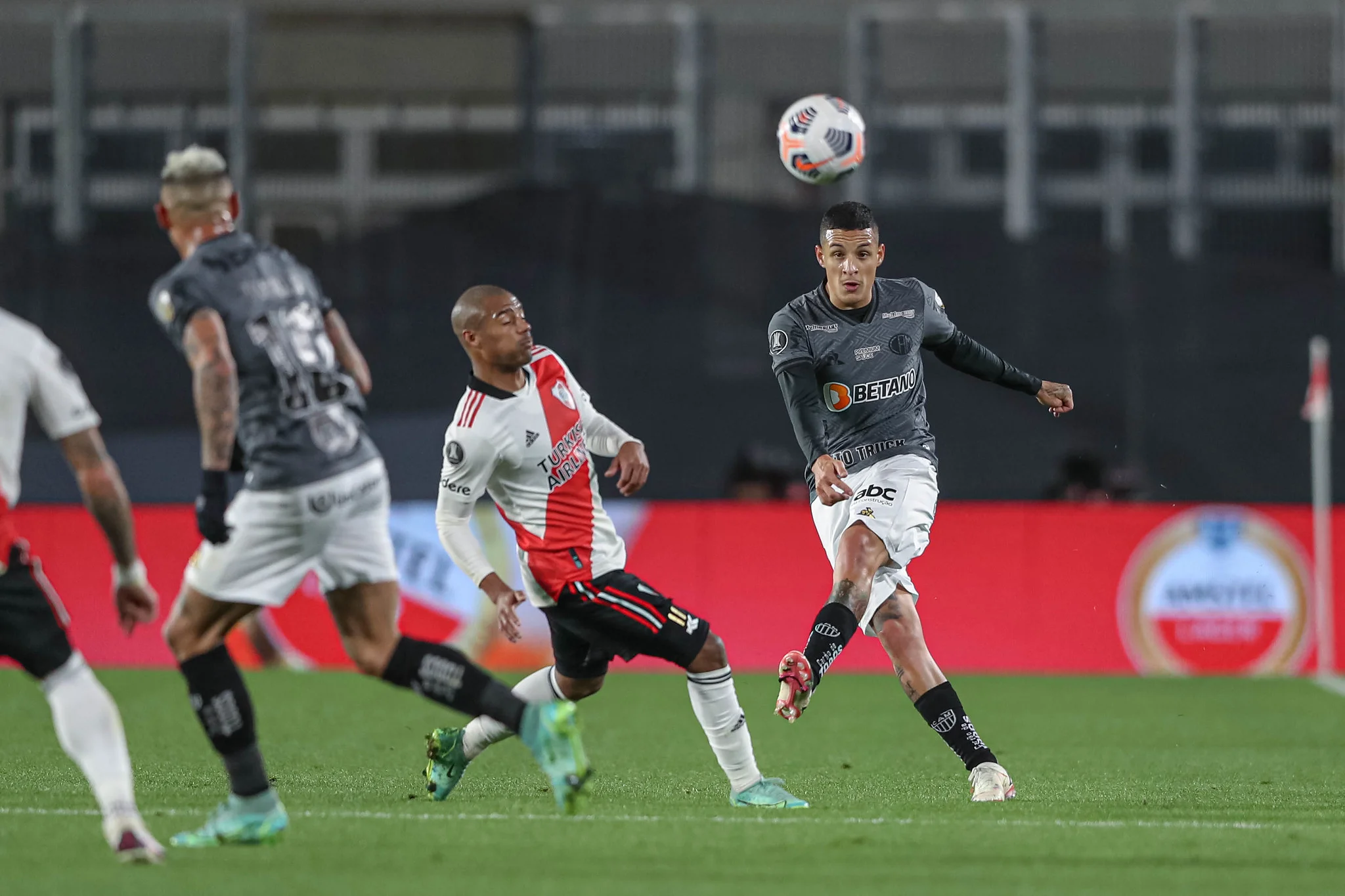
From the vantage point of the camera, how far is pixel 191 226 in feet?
18.9

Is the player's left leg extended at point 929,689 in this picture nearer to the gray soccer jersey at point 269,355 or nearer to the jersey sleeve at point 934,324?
the jersey sleeve at point 934,324

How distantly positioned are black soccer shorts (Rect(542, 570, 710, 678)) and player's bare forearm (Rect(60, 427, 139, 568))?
201 cm

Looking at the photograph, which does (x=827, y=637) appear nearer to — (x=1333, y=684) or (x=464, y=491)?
(x=464, y=491)

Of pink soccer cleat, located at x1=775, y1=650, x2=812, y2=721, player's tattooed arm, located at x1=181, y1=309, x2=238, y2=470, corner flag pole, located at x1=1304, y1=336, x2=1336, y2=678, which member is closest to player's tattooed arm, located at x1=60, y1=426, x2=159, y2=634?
player's tattooed arm, located at x1=181, y1=309, x2=238, y2=470

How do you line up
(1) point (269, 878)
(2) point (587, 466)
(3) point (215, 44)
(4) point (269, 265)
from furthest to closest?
(3) point (215, 44)
(2) point (587, 466)
(4) point (269, 265)
(1) point (269, 878)

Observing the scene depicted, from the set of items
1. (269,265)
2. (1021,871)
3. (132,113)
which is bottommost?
(1021,871)

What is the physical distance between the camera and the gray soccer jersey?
5.58 meters

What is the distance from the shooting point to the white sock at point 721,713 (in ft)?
22.6

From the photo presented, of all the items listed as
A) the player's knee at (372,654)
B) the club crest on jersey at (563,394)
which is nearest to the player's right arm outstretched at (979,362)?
the club crest on jersey at (563,394)

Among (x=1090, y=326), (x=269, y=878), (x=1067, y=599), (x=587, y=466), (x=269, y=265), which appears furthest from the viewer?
(x=1090, y=326)

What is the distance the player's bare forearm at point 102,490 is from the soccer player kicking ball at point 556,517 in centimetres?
172

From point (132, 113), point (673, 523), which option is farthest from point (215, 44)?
point (673, 523)

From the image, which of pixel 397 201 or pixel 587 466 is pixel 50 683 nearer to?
pixel 587 466

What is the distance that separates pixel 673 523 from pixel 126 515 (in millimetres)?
10674
